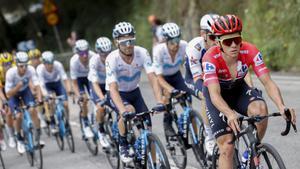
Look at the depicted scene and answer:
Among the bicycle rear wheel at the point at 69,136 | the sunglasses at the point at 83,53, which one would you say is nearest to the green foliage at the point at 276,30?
the sunglasses at the point at 83,53

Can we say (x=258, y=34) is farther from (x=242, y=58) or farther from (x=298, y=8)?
(x=242, y=58)

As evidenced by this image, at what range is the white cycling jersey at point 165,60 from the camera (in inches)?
394

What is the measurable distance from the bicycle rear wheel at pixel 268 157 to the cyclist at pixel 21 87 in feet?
23.2

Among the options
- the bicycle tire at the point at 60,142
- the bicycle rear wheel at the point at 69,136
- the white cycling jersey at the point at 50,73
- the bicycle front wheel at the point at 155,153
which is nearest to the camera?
the bicycle front wheel at the point at 155,153

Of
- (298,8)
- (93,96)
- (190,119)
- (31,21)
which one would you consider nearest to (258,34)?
(298,8)

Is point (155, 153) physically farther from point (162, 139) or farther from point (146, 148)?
point (162, 139)

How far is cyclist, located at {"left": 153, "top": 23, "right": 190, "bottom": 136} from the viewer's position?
949cm

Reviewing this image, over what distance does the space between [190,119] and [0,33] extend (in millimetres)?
36480

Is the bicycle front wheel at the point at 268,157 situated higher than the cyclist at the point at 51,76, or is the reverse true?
the cyclist at the point at 51,76

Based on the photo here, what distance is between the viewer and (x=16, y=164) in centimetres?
1234

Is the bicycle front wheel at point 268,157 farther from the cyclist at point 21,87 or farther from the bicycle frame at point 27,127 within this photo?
the cyclist at point 21,87

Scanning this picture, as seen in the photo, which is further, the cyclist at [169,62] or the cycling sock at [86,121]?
the cycling sock at [86,121]

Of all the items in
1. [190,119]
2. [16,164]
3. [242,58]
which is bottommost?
[16,164]

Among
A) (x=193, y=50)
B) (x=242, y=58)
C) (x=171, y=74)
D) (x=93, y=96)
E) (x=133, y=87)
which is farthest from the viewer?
(x=93, y=96)
